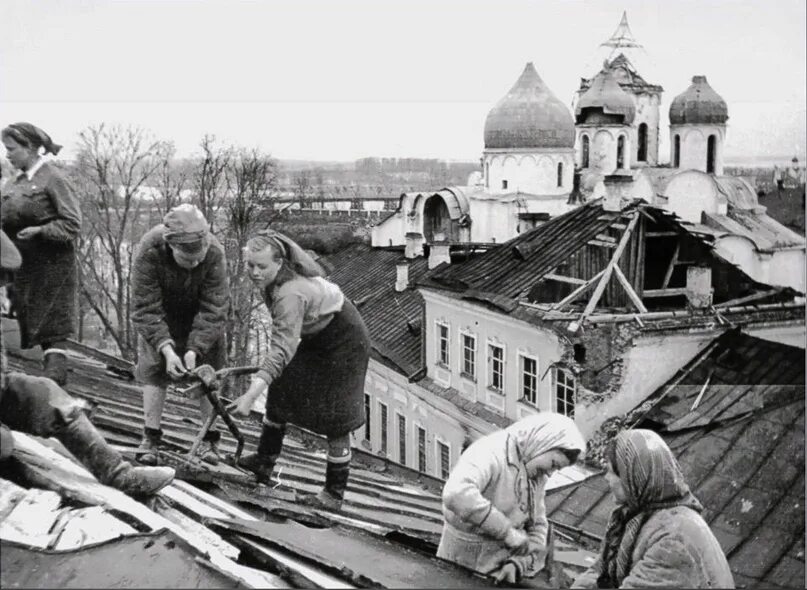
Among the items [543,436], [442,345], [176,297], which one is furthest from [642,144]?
[543,436]

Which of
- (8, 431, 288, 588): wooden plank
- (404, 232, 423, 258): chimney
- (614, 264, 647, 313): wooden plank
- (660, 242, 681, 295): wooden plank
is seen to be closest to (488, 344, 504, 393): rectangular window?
(614, 264, 647, 313): wooden plank

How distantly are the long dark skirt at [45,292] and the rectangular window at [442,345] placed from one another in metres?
5.97

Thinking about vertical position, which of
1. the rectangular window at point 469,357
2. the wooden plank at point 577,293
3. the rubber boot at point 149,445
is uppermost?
the rubber boot at point 149,445

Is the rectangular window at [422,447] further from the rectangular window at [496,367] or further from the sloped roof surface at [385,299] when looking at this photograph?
the rectangular window at [496,367]

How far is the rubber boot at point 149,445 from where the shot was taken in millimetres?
4301

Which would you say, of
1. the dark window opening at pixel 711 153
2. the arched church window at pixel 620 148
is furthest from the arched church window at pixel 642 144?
the dark window opening at pixel 711 153

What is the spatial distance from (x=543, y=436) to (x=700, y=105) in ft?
25.9

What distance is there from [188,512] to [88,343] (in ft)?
11.7

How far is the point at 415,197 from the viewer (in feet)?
23.4

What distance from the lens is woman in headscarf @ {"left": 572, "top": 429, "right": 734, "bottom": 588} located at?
3400 mm

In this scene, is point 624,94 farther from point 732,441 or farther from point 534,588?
point 534,588

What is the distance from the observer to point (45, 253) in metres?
4.43

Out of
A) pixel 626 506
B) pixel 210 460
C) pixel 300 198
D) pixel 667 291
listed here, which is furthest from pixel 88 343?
pixel 667 291

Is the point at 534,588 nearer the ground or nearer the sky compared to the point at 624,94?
nearer the ground
